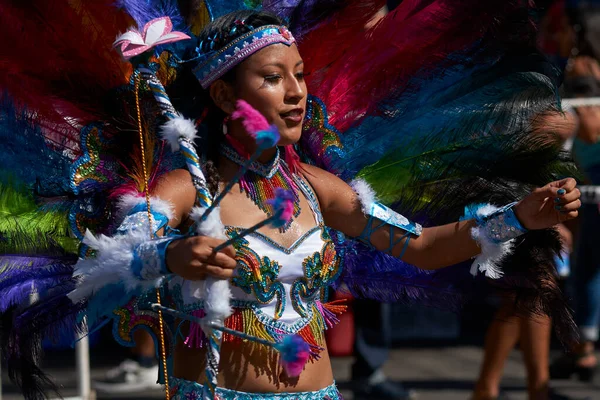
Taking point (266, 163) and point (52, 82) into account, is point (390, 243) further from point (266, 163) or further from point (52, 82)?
point (52, 82)

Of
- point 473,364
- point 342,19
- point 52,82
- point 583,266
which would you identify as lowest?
point 473,364

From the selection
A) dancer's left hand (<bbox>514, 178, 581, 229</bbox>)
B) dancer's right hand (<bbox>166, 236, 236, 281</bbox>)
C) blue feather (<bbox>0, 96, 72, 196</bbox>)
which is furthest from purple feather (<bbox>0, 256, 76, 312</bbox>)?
dancer's left hand (<bbox>514, 178, 581, 229</bbox>)

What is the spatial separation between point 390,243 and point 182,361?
702 millimetres

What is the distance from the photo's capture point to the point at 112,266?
8.29 ft

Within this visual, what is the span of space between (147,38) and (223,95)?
33 cm

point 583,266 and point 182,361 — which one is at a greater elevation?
point 583,266

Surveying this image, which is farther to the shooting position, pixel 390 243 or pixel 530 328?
pixel 530 328

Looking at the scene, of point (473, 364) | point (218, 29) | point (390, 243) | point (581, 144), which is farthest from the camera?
point (473, 364)

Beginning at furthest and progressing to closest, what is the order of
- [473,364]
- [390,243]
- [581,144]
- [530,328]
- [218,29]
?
[473,364] → [581,144] → [530,328] → [390,243] → [218,29]

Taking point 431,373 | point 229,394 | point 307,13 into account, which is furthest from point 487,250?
point 431,373

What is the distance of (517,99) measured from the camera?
3.22m

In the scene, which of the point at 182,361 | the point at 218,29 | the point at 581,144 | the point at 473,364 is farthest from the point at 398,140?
the point at 473,364

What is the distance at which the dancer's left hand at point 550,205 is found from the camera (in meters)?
2.78

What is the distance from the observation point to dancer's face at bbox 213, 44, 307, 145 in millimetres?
2816
